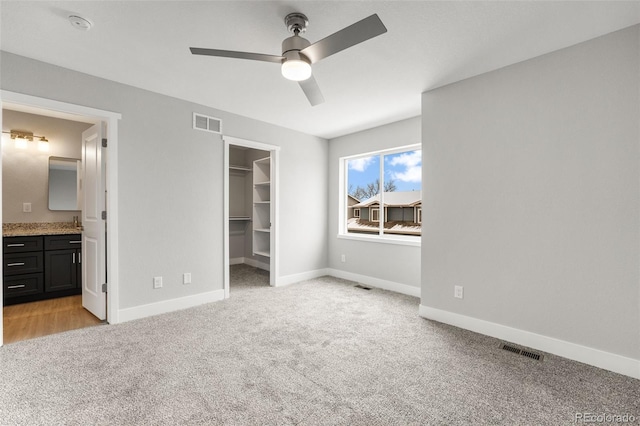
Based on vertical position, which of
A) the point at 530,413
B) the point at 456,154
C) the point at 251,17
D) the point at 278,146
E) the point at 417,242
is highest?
the point at 251,17

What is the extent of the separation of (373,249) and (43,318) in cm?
424

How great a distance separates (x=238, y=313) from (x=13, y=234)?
2.95 m

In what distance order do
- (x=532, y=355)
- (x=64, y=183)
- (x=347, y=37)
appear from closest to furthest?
(x=347, y=37) < (x=532, y=355) < (x=64, y=183)

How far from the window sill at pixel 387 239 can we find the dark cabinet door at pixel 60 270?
13.0 ft

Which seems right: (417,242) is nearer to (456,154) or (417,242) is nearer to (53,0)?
(456,154)

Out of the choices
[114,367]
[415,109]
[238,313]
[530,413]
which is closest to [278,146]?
[415,109]

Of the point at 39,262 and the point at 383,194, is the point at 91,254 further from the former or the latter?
the point at 383,194

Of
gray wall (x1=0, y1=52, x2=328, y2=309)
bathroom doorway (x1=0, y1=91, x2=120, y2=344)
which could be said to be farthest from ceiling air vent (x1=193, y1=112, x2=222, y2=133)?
bathroom doorway (x1=0, y1=91, x2=120, y2=344)

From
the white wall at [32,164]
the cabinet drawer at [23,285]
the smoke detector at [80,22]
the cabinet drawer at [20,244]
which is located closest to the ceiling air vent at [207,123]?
the smoke detector at [80,22]

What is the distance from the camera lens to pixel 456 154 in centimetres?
312

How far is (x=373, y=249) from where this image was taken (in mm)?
4750

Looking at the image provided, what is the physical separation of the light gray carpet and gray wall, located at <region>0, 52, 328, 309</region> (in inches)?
24.7

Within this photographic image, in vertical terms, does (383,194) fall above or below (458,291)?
above

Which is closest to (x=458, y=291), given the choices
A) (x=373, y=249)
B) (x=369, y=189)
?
(x=373, y=249)
